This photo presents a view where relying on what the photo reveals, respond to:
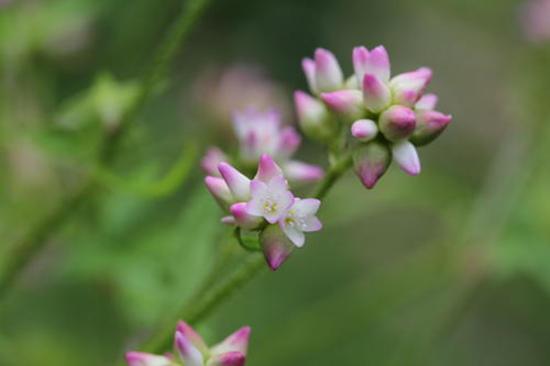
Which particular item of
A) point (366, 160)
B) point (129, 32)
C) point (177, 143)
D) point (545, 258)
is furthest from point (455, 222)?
point (366, 160)

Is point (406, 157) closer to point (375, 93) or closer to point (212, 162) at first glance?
point (375, 93)

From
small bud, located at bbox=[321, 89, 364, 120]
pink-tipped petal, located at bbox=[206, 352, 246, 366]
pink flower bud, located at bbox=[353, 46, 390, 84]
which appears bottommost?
pink-tipped petal, located at bbox=[206, 352, 246, 366]

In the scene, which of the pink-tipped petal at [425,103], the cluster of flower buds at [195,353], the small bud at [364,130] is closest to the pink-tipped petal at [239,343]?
the cluster of flower buds at [195,353]

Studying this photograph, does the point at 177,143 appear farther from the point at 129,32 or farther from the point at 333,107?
the point at 333,107

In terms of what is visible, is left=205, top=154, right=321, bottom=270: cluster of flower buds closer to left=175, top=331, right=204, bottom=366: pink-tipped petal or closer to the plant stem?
left=175, top=331, right=204, bottom=366: pink-tipped petal

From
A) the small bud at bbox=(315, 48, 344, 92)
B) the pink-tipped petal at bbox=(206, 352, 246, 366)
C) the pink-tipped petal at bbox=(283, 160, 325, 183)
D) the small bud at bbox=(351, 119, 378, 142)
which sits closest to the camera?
the pink-tipped petal at bbox=(206, 352, 246, 366)

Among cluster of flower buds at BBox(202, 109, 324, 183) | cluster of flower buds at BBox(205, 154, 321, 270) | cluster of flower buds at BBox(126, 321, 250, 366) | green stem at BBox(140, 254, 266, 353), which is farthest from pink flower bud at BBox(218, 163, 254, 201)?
cluster of flower buds at BBox(202, 109, 324, 183)
